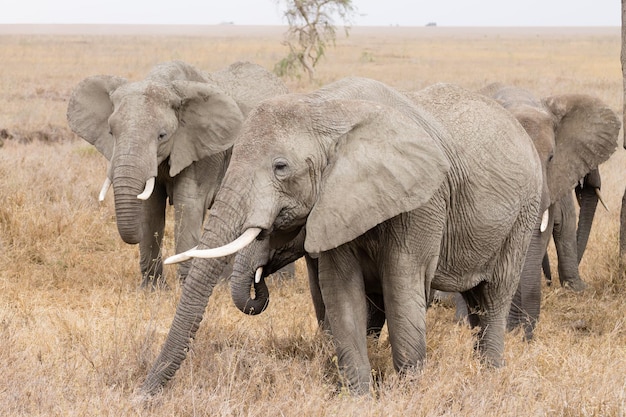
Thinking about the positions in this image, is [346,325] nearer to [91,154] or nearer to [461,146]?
[461,146]

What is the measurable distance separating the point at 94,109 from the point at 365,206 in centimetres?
405

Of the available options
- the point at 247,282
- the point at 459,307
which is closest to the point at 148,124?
the point at 247,282

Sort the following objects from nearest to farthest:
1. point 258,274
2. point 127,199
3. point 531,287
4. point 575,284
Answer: point 258,274
point 127,199
point 531,287
point 575,284

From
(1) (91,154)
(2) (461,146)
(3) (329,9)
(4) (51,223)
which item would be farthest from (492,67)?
(2) (461,146)

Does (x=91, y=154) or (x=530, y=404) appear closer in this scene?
(x=530, y=404)

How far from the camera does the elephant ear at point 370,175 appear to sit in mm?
3779

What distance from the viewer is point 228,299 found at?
260 inches

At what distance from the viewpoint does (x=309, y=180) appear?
383cm

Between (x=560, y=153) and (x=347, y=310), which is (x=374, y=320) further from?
(x=560, y=153)

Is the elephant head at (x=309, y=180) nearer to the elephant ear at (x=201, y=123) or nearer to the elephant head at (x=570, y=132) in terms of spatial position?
the elephant head at (x=570, y=132)

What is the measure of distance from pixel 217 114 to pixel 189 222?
0.81 m

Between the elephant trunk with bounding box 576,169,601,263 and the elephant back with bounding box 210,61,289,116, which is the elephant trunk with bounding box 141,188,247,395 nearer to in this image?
the elephant back with bounding box 210,61,289,116

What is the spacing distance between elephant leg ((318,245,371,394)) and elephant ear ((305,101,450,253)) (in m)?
0.36

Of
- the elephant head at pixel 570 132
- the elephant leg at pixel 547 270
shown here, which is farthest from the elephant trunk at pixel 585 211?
the elephant head at pixel 570 132
